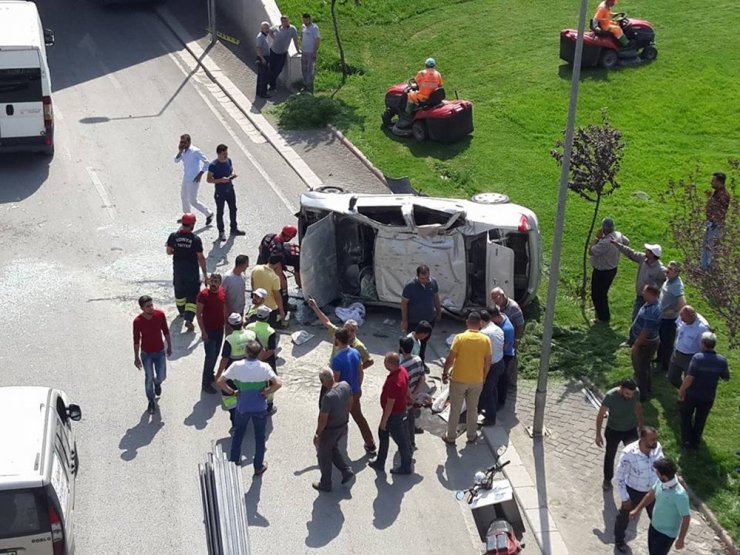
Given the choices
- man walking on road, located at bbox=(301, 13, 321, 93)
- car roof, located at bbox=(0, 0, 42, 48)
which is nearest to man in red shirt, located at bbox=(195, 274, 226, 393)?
car roof, located at bbox=(0, 0, 42, 48)

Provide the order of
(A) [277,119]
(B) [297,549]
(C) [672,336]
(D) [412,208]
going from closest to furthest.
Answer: (B) [297,549], (C) [672,336], (D) [412,208], (A) [277,119]

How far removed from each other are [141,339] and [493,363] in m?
4.17

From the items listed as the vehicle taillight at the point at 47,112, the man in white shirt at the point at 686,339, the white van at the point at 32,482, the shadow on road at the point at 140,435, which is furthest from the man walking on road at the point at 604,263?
the vehicle taillight at the point at 47,112

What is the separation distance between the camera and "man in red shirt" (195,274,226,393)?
14.2m

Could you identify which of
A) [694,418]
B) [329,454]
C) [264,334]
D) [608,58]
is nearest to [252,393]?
[329,454]

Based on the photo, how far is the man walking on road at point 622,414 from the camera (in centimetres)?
1229

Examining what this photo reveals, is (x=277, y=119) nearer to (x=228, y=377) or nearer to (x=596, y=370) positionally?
(x=596, y=370)

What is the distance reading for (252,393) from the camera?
12406 millimetres

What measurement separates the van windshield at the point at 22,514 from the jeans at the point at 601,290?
909 centimetres

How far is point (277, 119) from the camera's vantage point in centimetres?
2355

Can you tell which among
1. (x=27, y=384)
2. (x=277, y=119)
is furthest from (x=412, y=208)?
(x=277, y=119)

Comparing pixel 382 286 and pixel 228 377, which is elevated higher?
pixel 228 377

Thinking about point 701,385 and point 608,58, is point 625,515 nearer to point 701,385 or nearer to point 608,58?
point 701,385

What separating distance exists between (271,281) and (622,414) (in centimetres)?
509
